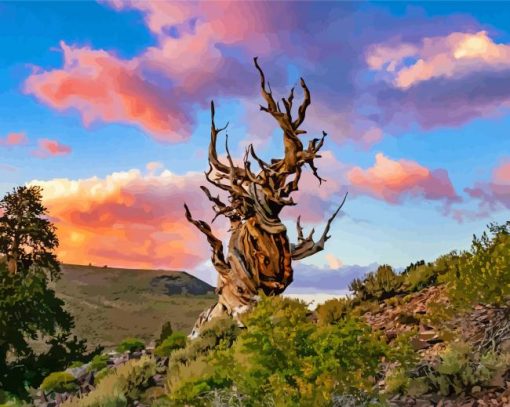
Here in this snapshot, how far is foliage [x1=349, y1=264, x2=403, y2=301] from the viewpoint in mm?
19859

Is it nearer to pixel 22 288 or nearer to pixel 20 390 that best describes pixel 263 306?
pixel 20 390

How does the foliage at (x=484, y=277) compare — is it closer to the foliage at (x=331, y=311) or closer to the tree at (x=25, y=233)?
the foliage at (x=331, y=311)

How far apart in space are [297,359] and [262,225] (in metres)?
14.3

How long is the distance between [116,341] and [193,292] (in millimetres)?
34960

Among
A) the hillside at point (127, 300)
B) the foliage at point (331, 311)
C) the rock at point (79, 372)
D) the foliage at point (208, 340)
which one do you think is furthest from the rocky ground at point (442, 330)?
the hillside at point (127, 300)

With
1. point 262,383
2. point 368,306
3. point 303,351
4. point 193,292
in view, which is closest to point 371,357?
point 303,351

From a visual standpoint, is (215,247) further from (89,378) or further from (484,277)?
→ (484,277)

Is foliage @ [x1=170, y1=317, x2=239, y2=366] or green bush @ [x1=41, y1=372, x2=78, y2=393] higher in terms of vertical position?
foliage @ [x1=170, y1=317, x2=239, y2=366]

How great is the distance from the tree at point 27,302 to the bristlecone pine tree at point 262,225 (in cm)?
586

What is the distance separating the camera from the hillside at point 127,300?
63500mm

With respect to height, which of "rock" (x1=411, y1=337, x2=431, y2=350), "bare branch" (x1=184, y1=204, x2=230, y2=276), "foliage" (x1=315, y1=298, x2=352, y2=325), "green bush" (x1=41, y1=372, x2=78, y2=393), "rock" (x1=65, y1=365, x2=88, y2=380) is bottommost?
"green bush" (x1=41, y1=372, x2=78, y2=393)

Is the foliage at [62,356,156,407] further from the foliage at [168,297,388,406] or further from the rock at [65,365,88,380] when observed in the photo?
the foliage at [168,297,388,406]

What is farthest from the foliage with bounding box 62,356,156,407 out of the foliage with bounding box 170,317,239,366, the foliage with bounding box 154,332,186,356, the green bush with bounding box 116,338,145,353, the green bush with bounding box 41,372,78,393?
the green bush with bounding box 116,338,145,353

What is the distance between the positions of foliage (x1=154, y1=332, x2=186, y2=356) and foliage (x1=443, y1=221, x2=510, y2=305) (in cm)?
817
